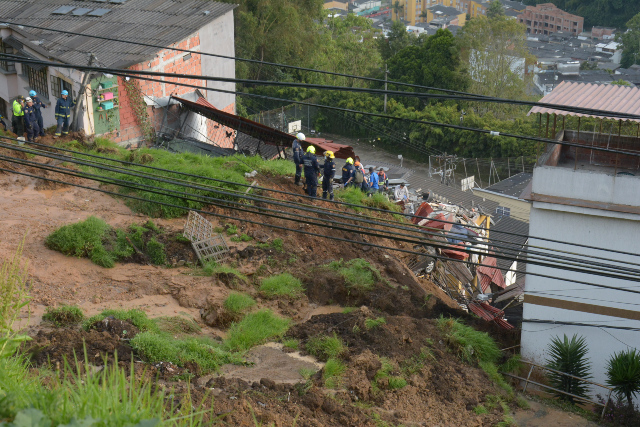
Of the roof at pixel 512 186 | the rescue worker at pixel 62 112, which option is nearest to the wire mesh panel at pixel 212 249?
the rescue worker at pixel 62 112

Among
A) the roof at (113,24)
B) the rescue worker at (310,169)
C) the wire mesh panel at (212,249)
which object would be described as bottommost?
the wire mesh panel at (212,249)

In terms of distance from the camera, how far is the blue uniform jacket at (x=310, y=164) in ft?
55.7

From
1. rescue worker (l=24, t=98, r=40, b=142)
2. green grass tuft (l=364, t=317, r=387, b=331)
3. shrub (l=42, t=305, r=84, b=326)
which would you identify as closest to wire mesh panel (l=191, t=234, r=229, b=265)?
shrub (l=42, t=305, r=84, b=326)

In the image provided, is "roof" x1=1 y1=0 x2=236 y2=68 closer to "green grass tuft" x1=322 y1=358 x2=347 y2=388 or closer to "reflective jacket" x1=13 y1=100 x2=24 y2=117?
"reflective jacket" x1=13 y1=100 x2=24 y2=117

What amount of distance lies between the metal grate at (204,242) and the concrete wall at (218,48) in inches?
519

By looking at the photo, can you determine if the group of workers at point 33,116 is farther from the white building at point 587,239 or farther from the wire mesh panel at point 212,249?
the white building at point 587,239

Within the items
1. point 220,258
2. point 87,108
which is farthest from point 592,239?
point 87,108

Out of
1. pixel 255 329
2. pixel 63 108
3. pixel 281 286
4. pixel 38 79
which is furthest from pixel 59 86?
pixel 255 329

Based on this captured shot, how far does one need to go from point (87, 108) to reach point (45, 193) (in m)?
5.67

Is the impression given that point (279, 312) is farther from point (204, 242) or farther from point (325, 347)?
point (204, 242)

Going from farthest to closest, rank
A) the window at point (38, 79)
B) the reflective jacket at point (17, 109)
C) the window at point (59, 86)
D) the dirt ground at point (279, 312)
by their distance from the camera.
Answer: the window at point (38, 79)
the window at point (59, 86)
the reflective jacket at point (17, 109)
the dirt ground at point (279, 312)

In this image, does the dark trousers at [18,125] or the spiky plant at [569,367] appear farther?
the dark trousers at [18,125]

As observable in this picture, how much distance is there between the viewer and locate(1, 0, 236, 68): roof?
72.9 ft

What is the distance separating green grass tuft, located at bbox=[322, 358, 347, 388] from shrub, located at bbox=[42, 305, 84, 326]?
412cm
